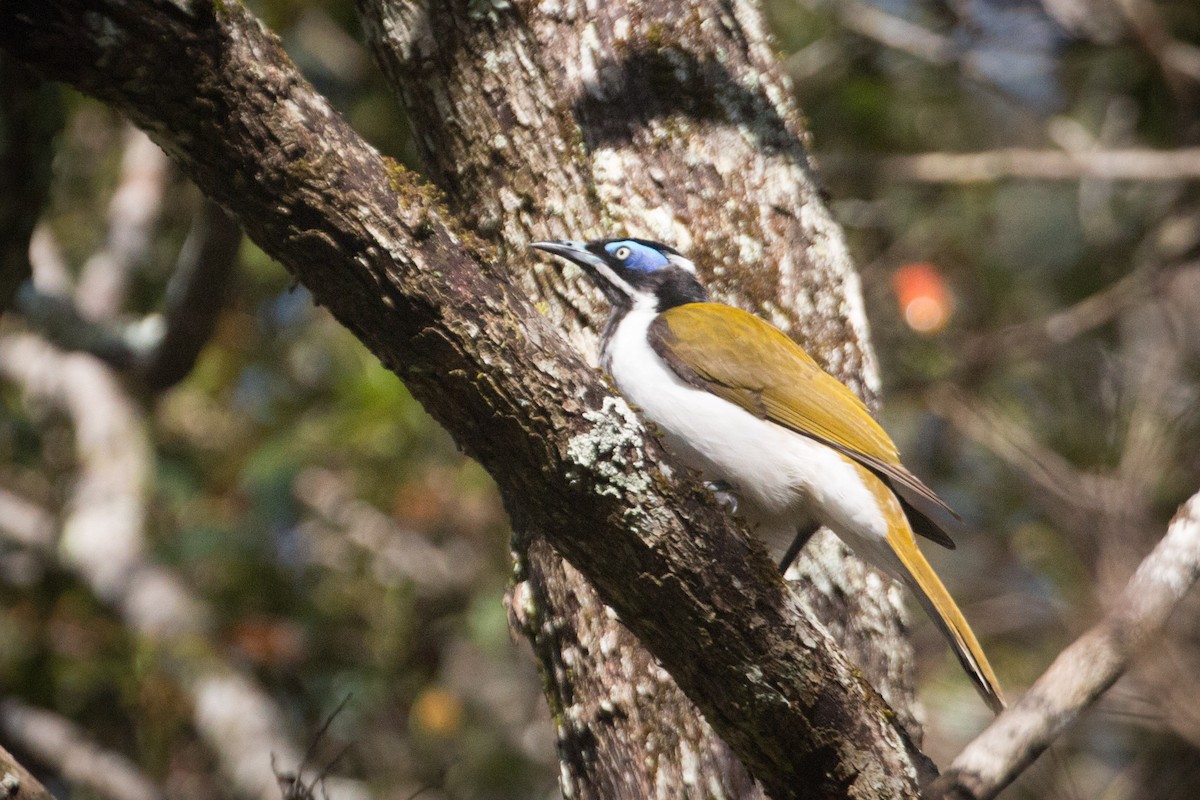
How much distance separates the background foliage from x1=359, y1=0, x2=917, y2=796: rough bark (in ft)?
6.46

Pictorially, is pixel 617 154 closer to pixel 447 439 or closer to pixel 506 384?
pixel 506 384

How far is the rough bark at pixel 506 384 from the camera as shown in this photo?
2.28 m

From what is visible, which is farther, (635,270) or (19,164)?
(19,164)

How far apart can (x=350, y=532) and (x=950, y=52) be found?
15.4 feet

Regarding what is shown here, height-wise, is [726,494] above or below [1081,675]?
below

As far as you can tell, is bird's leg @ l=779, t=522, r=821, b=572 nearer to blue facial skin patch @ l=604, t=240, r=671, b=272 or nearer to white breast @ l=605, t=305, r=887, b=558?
white breast @ l=605, t=305, r=887, b=558

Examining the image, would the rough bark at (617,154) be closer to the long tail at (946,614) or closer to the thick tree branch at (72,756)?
the long tail at (946,614)

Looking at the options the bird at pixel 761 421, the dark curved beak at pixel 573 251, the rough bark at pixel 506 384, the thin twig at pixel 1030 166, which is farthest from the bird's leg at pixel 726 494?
the thin twig at pixel 1030 166

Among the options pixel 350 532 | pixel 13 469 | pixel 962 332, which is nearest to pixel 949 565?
pixel 962 332

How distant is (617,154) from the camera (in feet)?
11.9

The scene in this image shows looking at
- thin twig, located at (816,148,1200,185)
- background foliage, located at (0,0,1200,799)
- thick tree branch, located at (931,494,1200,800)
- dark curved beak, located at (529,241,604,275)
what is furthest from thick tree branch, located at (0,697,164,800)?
thin twig, located at (816,148,1200,185)

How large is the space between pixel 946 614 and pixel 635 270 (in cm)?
135

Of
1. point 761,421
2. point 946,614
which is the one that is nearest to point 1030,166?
point 761,421

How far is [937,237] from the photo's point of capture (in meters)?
8.45
